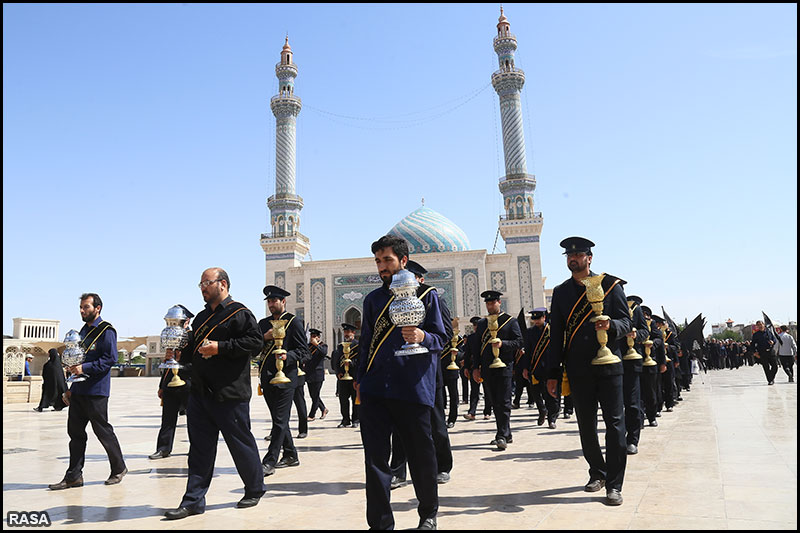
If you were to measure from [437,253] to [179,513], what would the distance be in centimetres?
2926

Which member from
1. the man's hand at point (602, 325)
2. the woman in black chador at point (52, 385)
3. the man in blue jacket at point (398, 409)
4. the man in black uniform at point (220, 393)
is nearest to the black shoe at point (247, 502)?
the man in black uniform at point (220, 393)

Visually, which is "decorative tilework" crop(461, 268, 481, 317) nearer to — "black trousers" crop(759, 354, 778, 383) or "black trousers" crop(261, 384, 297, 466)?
"black trousers" crop(759, 354, 778, 383)

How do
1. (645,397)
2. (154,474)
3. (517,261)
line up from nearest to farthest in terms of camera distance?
(154,474)
(645,397)
(517,261)

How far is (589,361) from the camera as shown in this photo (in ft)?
11.7

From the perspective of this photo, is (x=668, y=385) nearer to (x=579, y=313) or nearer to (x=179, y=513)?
(x=579, y=313)

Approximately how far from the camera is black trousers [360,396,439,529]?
274 centimetres

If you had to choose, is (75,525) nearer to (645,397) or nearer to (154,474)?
(154,474)

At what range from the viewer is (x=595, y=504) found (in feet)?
10.7

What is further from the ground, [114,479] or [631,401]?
[631,401]

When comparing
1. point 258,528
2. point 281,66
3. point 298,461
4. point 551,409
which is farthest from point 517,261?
point 258,528

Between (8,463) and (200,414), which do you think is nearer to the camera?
(200,414)

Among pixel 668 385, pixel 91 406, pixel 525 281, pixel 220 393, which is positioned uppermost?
pixel 525 281

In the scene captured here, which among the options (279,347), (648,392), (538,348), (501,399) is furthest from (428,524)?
(538,348)

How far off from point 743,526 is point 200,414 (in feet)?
9.72
